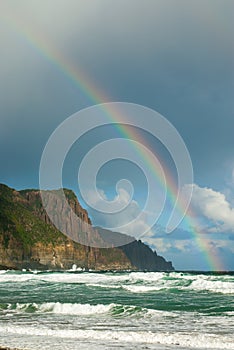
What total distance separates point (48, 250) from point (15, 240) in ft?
66.7

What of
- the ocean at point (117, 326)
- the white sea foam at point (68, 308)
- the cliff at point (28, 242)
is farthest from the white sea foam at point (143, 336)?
the cliff at point (28, 242)

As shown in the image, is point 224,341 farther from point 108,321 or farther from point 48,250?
point 48,250

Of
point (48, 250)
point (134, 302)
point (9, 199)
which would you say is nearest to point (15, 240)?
point (48, 250)

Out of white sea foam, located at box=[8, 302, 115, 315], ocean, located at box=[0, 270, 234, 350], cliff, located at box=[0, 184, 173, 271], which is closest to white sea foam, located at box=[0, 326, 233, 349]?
ocean, located at box=[0, 270, 234, 350]

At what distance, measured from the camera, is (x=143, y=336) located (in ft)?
45.3

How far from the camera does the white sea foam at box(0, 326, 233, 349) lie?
41.9 feet

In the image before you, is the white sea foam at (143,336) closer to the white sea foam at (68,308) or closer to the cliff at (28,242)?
the white sea foam at (68,308)

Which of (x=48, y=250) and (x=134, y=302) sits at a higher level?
(x=48, y=250)

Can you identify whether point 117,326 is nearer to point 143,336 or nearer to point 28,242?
point 143,336

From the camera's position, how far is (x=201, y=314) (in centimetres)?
2048

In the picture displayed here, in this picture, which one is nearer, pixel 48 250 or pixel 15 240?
pixel 15 240

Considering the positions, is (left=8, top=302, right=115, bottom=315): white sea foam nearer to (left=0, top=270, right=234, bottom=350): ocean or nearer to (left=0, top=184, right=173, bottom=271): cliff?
(left=0, top=270, right=234, bottom=350): ocean

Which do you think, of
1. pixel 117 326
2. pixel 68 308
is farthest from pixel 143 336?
pixel 68 308

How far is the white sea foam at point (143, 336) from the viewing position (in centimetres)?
1277
